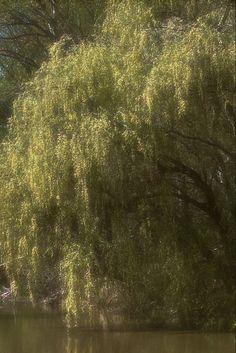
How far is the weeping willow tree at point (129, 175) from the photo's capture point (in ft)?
34.6

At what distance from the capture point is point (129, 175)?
1101cm

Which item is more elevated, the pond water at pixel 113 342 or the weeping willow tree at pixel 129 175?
the weeping willow tree at pixel 129 175

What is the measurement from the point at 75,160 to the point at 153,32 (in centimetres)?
264

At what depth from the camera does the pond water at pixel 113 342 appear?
1017 cm

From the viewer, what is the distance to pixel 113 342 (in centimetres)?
1091

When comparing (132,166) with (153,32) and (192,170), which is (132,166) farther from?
(153,32)

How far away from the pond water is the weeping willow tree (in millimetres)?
419

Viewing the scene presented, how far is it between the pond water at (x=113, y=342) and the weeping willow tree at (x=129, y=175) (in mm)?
419

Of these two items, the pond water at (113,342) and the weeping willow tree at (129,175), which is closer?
the pond water at (113,342)

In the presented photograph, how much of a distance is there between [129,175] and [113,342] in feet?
9.16

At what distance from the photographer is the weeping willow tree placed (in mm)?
10531

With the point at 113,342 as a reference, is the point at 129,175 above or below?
above

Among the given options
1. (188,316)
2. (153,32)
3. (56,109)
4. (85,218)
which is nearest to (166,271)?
(188,316)

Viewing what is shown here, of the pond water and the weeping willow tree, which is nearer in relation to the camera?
the pond water
